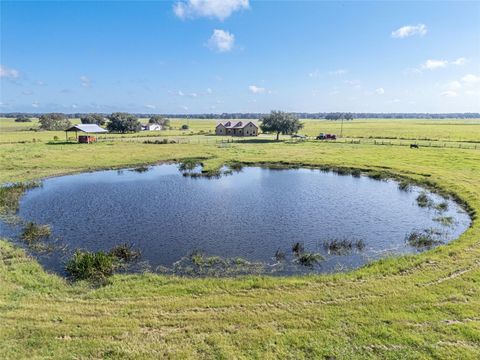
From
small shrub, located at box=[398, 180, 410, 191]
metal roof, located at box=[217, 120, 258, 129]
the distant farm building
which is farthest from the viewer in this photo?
the distant farm building

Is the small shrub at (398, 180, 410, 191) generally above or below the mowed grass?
above

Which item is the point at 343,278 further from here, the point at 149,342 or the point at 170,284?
the point at 149,342

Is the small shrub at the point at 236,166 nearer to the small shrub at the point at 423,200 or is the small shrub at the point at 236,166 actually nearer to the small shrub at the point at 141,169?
the small shrub at the point at 141,169

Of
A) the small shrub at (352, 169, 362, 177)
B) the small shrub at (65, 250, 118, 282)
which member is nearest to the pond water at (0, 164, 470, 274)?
the small shrub at (65, 250, 118, 282)

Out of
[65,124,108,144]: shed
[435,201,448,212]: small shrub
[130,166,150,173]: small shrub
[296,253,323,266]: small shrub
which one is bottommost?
[296,253,323,266]: small shrub

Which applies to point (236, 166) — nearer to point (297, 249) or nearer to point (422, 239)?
point (297, 249)

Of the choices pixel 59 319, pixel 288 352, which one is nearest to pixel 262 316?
pixel 288 352

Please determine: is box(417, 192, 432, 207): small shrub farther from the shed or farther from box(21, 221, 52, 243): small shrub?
the shed

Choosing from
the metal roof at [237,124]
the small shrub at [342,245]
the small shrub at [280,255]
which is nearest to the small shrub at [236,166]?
the small shrub at [342,245]
